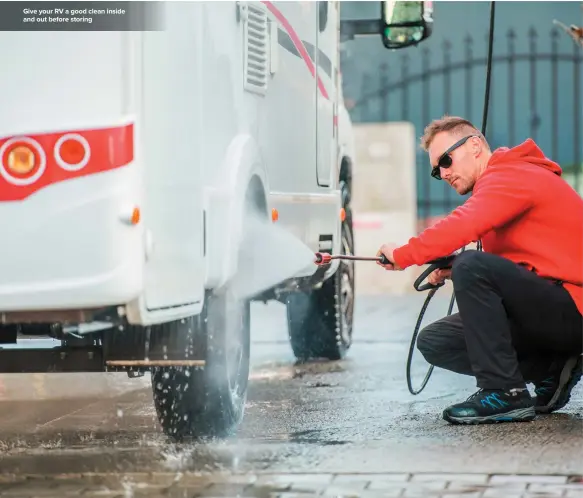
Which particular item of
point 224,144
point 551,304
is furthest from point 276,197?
point 551,304

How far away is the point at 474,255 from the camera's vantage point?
5715 millimetres

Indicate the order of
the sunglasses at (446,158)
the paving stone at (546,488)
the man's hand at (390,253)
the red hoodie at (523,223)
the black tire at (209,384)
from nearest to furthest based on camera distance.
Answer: the paving stone at (546,488), the black tire at (209,384), the red hoodie at (523,223), the man's hand at (390,253), the sunglasses at (446,158)

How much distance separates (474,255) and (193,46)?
5.12ft

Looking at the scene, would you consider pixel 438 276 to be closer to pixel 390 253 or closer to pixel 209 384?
pixel 390 253

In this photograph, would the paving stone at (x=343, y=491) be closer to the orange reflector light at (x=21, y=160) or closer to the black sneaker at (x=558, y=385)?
the orange reflector light at (x=21, y=160)

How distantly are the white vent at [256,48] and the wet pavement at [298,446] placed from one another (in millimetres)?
1501

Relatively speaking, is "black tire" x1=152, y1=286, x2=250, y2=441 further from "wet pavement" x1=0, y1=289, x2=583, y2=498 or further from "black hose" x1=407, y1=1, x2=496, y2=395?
"black hose" x1=407, y1=1, x2=496, y2=395

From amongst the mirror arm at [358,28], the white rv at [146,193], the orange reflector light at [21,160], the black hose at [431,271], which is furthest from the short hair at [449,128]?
the mirror arm at [358,28]

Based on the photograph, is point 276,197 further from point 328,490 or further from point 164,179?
point 328,490

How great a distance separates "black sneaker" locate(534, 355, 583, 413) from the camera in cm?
600

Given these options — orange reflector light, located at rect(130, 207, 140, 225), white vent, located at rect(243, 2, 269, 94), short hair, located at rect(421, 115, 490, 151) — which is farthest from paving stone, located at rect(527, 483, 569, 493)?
white vent, located at rect(243, 2, 269, 94)

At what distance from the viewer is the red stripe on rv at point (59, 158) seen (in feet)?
14.7

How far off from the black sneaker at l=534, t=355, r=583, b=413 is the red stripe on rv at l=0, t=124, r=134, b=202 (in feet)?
8.10

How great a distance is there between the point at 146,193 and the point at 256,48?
1.51m
